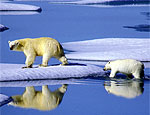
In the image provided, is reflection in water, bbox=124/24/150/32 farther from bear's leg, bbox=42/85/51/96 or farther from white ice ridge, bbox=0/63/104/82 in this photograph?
bear's leg, bbox=42/85/51/96

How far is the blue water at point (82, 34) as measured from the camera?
6527 millimetres

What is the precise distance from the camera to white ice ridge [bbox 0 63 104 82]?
805 centimetres

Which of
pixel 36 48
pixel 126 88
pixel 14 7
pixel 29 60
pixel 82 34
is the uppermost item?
pixel 36 48

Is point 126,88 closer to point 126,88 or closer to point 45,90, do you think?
point 126,88

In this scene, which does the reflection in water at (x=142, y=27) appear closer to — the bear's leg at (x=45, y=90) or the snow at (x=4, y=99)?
the bear's leg at (x=45, y=90)

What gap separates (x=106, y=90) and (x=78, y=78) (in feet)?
2.82

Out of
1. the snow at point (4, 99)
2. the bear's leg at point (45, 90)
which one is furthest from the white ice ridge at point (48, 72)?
the snow at point (4, 99)

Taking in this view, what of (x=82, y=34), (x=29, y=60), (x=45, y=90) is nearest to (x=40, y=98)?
(x=45, y=90)

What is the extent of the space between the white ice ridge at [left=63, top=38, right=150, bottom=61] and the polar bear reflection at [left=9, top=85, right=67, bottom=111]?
9.59 ft

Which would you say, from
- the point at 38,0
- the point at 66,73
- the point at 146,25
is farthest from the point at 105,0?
the point at 66,73

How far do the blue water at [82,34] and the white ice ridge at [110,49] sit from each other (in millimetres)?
935

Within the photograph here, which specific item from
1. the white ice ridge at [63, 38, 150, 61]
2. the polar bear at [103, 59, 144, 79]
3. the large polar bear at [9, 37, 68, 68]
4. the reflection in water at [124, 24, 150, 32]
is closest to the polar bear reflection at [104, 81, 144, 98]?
the polar bear at [103, 59, 144, 79]

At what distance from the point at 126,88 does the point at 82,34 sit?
8.58 m

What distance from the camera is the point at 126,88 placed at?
7.61 metres
